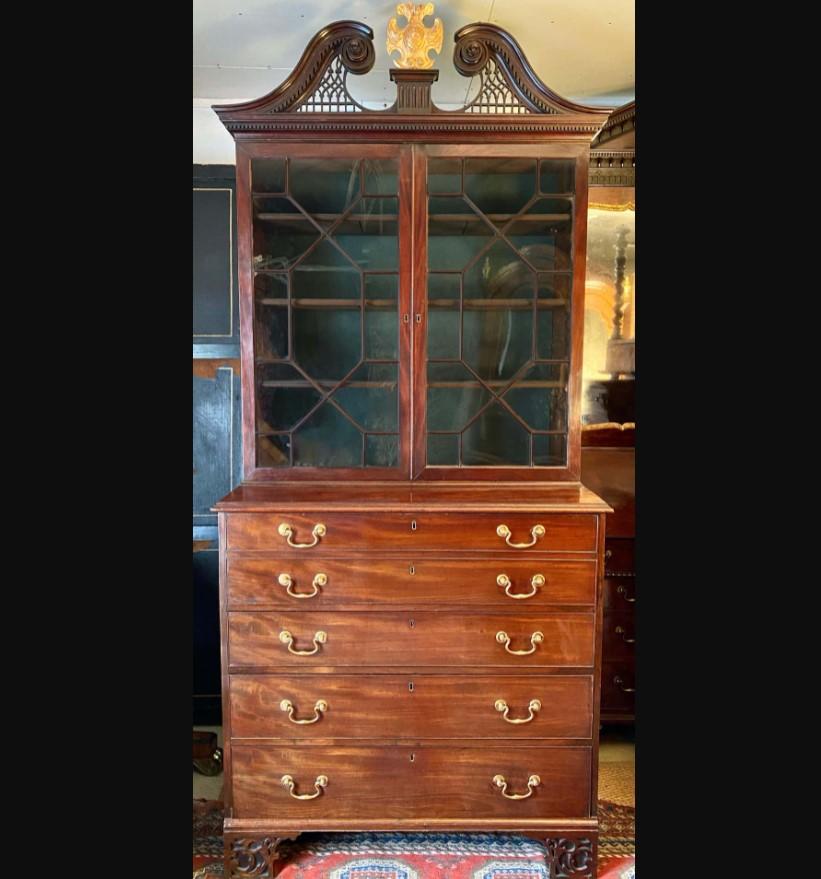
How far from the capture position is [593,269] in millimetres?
2559

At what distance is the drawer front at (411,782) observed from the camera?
6.17 ft

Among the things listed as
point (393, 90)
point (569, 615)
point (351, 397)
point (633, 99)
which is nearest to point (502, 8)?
point (393, 90)

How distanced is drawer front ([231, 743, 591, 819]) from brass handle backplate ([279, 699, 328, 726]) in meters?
0.09

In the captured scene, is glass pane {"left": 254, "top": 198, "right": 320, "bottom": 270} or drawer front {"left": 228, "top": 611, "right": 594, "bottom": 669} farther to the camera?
glass pane {"left": 254, "top": 198, "right": 320, "bottom": 270}

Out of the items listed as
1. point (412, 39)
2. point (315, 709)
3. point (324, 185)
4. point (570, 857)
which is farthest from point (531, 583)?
point (412, 39)

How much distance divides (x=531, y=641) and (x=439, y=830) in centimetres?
61

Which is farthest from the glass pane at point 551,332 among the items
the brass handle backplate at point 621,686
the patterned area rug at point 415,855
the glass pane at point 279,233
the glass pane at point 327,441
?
the patterned area rug at point 415,855

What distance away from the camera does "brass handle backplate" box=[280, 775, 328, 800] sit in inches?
73.9

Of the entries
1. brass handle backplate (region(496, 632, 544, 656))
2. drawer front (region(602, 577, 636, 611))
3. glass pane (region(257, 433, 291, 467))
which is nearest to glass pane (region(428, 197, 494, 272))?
glass pane (region(257, 433, 291, 467))

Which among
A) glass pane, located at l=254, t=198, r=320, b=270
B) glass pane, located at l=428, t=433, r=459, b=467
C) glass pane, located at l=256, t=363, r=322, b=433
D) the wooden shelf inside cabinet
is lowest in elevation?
glass pane, located at l=428, t=433, r=459, b=467

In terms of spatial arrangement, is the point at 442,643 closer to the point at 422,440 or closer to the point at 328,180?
the point at 422,440

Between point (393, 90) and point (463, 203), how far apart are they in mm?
803

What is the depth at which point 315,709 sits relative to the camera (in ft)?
6.12

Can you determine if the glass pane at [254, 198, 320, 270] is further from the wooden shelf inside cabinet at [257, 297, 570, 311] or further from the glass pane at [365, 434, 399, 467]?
the glass pane at [365, 434, 399, 467]
